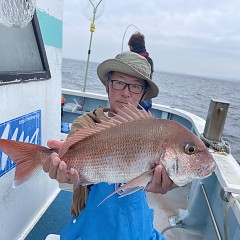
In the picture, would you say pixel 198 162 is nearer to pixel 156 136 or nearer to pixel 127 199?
pixel 156 136

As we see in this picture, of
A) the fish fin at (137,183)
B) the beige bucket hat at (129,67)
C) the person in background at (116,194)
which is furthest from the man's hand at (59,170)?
the beige bucket hat at (129,67)

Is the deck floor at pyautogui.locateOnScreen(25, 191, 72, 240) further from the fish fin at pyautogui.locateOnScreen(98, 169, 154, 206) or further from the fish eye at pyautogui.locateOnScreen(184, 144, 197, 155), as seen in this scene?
the fish eye at pyautogui.locateOnScreen(184, 144, 197, 155)

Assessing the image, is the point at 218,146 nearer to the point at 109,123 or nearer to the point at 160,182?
the point at 160,182

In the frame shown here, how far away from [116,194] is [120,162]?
0.30 metres

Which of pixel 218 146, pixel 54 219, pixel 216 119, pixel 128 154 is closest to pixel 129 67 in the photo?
pixel 128 154

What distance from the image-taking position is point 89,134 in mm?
1479

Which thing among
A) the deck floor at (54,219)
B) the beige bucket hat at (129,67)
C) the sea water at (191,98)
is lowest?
the sea water at (191,98)

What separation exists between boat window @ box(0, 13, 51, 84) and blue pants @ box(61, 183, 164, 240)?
1.03 metres

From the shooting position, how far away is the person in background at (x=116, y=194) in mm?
1446

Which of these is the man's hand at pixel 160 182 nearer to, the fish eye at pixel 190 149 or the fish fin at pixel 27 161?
the fish eye at pixel 190 149

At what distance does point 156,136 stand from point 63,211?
1970 mm

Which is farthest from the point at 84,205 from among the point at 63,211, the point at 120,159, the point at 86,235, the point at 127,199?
the point at 63,211

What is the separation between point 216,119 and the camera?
2.86 metres

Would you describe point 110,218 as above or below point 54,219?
above
